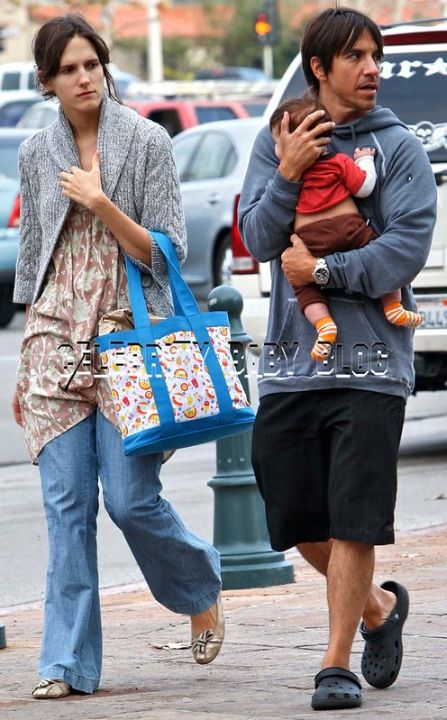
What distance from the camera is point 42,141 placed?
5.36m

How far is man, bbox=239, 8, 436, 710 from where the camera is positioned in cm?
478

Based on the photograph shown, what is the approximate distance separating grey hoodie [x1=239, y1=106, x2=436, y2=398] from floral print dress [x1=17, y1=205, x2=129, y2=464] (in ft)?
1.61

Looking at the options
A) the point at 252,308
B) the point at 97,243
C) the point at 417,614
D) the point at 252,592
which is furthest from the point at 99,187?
the point at 252,308

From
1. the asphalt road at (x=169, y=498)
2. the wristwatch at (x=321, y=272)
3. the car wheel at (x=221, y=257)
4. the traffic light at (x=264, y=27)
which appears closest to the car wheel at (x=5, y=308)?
the car wheel at (x=221, y=257)

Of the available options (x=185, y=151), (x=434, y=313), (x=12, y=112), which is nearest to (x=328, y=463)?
(x=434, y=313)

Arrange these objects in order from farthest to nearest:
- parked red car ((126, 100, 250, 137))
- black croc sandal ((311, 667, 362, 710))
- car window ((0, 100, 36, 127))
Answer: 1. car window ((0, 100, 36, 127))
2. parked red car ((126, 100, 250, 137))
3. black croc sandal ((311, 667, 362, 710))

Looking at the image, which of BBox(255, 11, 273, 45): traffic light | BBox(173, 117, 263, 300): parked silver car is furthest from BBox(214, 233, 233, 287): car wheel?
BBox(255, 11, 273, 45): traffic light

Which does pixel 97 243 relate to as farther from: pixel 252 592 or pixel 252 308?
pixel 252 308

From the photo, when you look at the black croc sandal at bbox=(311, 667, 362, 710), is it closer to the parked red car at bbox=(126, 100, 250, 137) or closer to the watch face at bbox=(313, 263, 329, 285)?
the watch face at bbox=(313, 263, 329, 285)

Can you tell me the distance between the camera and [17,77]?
45.5 meters

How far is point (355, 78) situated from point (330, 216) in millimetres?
396

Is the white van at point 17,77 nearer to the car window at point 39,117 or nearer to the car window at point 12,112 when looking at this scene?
the car window at point 12,112

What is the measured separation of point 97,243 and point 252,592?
236 centimetres

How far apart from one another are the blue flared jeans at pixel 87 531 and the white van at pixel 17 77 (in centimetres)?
4066
